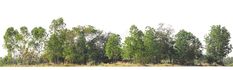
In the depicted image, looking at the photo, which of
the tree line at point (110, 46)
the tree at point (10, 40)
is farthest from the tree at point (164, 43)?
the tree at point (10, 40)

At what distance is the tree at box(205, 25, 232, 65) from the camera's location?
8100 centimetres

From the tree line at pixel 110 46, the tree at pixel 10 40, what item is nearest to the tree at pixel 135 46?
the tree line at pixel 110 46

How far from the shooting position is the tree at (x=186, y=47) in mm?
80375

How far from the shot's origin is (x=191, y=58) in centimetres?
8181

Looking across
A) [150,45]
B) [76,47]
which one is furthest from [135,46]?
[76,47]

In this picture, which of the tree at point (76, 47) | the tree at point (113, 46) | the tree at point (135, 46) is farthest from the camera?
the tree at point (76, 47)

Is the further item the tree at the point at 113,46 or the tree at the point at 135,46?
the tree at the point at 113,46

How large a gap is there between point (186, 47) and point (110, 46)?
10.1 metres

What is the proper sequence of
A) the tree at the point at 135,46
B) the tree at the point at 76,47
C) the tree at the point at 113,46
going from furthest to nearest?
the tree at the point at 76,47
the tree at the point at 113,46
the tree at the point at 135,46

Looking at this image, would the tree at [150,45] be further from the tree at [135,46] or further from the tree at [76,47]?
the tree at [76,47]

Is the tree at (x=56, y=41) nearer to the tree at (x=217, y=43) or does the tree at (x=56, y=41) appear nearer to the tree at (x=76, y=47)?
the tree at (x=76, y=47)

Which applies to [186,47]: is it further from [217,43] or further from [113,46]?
[113,46]

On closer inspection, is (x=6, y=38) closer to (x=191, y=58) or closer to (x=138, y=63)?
(x=138, y=63)

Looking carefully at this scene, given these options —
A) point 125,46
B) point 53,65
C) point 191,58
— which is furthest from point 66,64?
point 191,58
